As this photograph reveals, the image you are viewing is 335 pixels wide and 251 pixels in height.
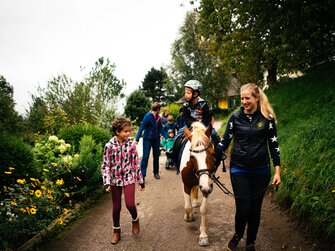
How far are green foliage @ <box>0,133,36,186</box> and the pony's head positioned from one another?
10.6 ft

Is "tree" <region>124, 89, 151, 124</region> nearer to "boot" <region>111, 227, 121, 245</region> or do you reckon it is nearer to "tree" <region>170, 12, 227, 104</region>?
"tree" <region>170, 12, 227, 104</region>

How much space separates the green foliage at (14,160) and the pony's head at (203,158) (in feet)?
10.6

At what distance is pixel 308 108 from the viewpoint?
767cm

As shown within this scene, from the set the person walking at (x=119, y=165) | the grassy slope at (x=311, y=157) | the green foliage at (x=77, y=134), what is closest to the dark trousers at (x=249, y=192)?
the grassy slope at (x=311, y=157)

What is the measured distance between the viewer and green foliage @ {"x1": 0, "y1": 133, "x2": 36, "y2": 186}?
435 cm

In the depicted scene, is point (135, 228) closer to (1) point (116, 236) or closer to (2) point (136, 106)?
(1) point (116, 236)

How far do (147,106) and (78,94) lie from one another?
57.4ft

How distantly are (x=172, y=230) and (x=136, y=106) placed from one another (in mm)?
27245

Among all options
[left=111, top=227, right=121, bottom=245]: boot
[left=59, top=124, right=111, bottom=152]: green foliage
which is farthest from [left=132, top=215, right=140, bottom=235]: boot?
[left=59, top=124, right=111, bottom=152]: green foliage

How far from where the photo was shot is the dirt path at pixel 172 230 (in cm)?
380

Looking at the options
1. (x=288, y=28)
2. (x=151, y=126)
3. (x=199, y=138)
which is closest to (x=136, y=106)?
(x=151, y=126)

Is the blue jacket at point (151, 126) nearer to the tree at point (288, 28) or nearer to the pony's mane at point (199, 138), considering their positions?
the pony's mane at point (199, 138)

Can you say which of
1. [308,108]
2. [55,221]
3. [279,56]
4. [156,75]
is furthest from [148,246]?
[156,75]

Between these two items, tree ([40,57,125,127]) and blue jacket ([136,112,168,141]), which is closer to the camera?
blue jacket ([136,112,168,141])
